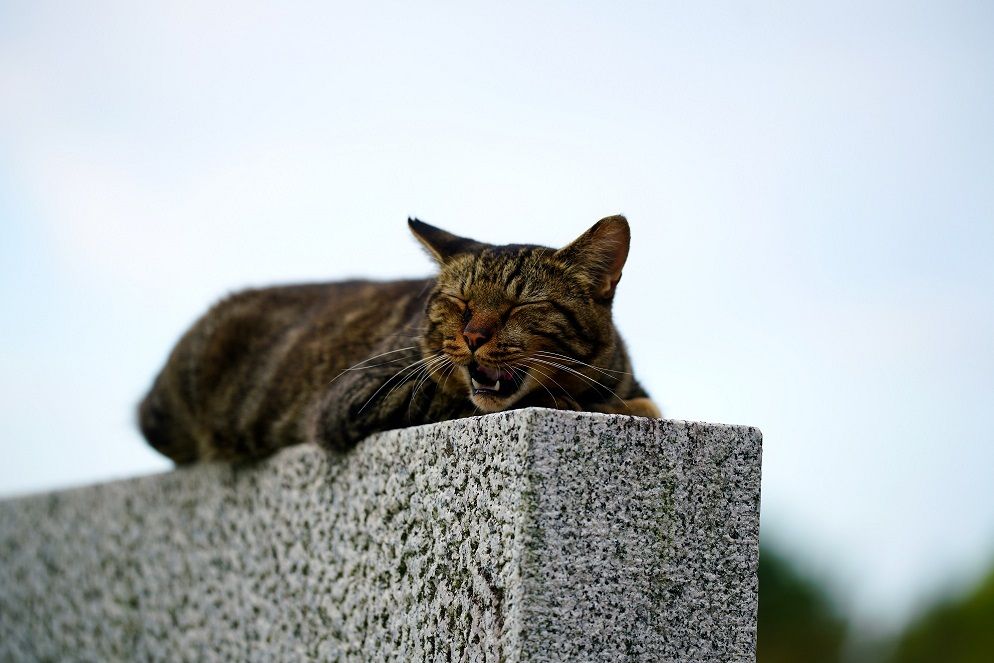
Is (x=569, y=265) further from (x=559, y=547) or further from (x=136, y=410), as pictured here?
(x=136, y=410)

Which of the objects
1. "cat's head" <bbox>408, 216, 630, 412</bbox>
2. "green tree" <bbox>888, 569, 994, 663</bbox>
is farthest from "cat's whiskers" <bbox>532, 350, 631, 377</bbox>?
"green tree" <bbox>888, 569, 994, 663</bbox>

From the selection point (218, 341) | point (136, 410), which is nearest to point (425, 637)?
point (218, 341)

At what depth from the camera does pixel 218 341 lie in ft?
13.5

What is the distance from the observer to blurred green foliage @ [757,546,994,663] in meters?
9.88

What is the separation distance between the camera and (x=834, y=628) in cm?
1170

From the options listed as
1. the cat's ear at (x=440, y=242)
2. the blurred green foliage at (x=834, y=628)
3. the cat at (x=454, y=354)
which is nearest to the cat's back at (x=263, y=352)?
the cat at (x=454, y=354)

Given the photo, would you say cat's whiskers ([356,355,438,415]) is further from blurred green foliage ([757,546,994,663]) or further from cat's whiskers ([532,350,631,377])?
blurred green foliage ([757,546,994,663])

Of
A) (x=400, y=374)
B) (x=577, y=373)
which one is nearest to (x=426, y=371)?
(x=400, y=374)

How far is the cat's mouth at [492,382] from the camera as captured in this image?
2.49 meters

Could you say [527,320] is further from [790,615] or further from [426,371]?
[790,615]

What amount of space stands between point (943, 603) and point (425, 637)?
31.4 feet

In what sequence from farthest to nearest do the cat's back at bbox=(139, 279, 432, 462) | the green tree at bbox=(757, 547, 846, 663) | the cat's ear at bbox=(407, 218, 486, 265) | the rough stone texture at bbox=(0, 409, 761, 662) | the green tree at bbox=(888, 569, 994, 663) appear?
the green tree at bbox=(757, 547, 846, 663) → the green tree at bbox=(888, 569, 994, 663) → the cat's back at bbox=(139, 279, 432, 462) → the cat's ear at bbox=(407, 218, 486, 265) → the rough stone texture at bbox=(0, 409, 761, 662)

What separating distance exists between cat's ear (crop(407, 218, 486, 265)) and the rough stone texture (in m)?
0.56

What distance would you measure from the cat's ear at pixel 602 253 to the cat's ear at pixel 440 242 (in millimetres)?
362
